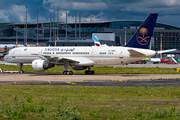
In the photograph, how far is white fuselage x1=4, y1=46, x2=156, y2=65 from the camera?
38.9 m

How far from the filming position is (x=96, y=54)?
1596 inches

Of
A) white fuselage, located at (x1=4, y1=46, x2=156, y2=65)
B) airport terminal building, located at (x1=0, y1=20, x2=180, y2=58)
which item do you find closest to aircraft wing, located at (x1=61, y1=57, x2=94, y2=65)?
white fuselage, located at (x1=4, y1=46, x2=156, y2=65)

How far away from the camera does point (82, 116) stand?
1209 cm

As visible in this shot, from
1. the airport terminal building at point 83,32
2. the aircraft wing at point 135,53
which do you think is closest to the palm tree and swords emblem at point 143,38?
the aircraft wing at point 135,53

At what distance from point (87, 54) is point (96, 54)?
4.95 ft

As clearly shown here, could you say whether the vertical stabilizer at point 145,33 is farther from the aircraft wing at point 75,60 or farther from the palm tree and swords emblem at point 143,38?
the aircraft wing at point 75,60

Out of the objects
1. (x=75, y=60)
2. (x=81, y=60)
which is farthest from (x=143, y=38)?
(x=75, y=60)

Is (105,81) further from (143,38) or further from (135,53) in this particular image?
(143,38)

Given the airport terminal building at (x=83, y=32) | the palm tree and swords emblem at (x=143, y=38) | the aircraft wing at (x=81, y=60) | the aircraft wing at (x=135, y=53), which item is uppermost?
the airport terminal building at (x=83, y=32)

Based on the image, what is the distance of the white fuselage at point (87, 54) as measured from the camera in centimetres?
3894

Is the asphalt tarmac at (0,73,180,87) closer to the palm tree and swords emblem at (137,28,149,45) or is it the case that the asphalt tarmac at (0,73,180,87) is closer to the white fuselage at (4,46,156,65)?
the white fuselage at (4,46,156,65)

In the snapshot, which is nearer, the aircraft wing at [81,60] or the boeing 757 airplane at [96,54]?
the boeing 757 airplane at [96,54]

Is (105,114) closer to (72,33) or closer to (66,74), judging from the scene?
(66,74)

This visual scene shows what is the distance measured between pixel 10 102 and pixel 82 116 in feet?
20.3
